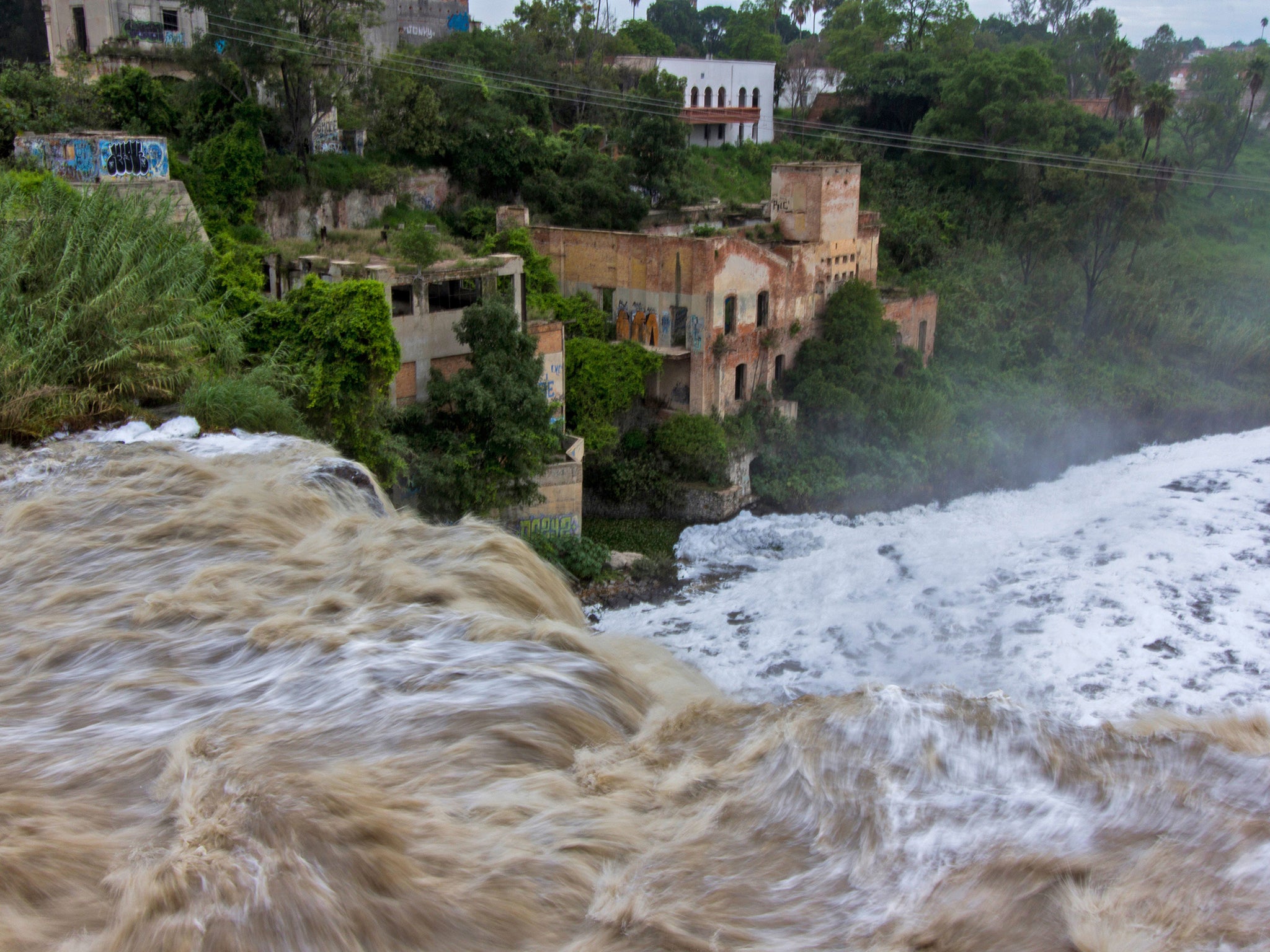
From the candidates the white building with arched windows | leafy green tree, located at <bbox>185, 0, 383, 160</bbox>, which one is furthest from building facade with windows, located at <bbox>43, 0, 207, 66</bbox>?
the white building with arched windows

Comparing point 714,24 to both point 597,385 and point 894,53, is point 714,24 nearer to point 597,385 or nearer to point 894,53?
point 894,53

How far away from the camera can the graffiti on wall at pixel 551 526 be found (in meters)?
16.4

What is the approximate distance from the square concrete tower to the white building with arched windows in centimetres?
1507

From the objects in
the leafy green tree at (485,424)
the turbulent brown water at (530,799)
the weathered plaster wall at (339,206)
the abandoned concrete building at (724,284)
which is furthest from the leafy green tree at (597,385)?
the turbulent brown water at (530,799)

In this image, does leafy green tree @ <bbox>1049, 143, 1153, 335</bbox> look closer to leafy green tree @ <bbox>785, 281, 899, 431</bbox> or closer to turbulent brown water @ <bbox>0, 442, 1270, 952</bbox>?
leafy green tree @ <bbox>785, 281, 899, 431</bbox>

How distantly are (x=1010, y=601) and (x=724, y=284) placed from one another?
801cm

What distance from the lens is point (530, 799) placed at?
258cm

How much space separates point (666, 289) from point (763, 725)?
17593mm

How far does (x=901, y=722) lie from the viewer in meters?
2.66

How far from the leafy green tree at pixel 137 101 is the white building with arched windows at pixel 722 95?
61.6 ft

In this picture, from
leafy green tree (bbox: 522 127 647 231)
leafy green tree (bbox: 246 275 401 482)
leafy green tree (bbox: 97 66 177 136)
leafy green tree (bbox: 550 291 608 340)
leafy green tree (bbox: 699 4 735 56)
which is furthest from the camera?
leafy green tree (bbox: 699 4 735 56)

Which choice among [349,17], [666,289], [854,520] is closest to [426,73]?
[349,17]

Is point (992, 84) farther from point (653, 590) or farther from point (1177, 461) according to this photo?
point (653, 590)

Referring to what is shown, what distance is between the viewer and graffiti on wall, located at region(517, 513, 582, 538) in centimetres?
1642
